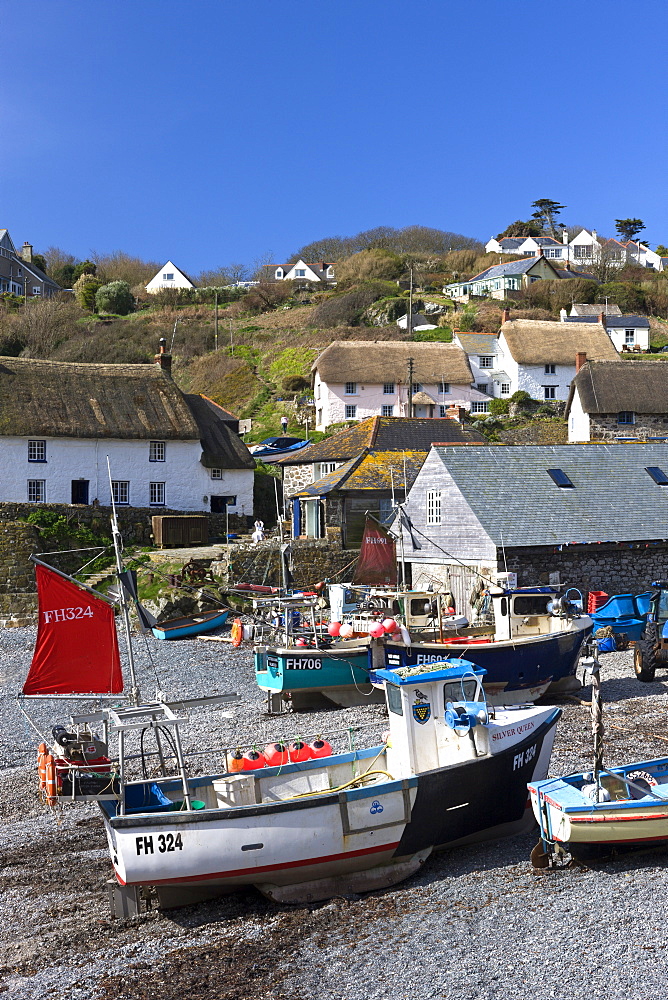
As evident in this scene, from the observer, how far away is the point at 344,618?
25188 mm

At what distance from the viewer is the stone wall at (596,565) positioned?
26922 millimetres

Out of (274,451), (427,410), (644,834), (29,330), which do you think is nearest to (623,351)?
(427,410)

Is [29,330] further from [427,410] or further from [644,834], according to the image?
[644,834]

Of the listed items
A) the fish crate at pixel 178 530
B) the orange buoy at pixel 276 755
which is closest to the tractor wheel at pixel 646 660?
the orange buoy at pixel 276 755

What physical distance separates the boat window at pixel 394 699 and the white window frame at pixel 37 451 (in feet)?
92.2

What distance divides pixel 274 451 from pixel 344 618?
28.0 meters

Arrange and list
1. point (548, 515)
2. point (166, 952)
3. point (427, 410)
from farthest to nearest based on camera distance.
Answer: point (427, 410), point (548, 515), point (166, 952)

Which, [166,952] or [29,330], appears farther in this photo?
[29,330]

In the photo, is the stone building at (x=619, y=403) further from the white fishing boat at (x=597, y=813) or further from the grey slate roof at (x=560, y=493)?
the white fishing boat at (x=597, y=813)

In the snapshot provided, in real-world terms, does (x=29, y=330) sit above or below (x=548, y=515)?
above

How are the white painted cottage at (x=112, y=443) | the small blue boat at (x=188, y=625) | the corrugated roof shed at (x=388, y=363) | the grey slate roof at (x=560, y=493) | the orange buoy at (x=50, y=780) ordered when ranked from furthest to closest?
the corrugated roof shed at (x=388, y=363) → the white painted cottage at (x=112, y=443) → the small blue boat at (x=188, y=625) → the grey slate roof at (x=560, y=493) → the orange buoy at (x=50, y=780)

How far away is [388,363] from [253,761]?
1921 inches

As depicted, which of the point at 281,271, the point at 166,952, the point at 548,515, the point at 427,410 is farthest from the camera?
the point at 281,271

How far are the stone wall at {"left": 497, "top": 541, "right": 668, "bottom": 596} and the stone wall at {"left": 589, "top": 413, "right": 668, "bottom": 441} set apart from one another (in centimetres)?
2521
